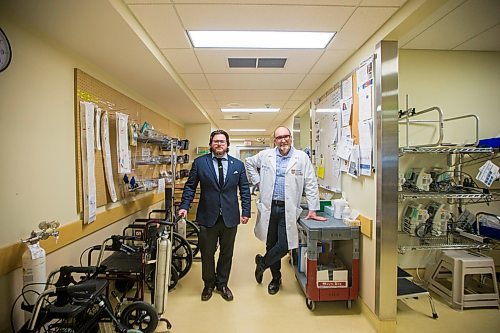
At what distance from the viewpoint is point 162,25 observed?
2057 mm

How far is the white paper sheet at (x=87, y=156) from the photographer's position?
234cm

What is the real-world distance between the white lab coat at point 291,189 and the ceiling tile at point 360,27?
1.14 m

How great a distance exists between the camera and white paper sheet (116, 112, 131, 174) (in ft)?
9.33

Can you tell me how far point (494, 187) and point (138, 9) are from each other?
3.94m

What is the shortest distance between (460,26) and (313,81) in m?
1.54

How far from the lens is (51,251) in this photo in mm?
1985

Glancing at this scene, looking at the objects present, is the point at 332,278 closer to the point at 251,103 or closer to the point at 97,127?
the point at 97,127

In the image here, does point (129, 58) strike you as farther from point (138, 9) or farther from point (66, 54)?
point (138, 9)

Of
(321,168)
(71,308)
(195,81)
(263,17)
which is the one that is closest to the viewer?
(71,308)

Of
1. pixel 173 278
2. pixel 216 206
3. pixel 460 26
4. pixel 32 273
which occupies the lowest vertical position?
pixel 173 278

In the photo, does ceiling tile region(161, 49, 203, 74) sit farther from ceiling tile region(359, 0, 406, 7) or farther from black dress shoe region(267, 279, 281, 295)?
black dress shoe region(267, 279, 281, 295)

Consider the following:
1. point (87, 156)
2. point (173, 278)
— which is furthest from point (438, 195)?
point (87, 156)

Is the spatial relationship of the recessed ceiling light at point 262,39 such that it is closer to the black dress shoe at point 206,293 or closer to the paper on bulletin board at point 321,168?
the paper on bulletin board at point 321,168

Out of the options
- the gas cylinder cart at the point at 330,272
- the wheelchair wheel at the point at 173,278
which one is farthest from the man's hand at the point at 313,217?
the wheelchair wheel at the point at 173,278
